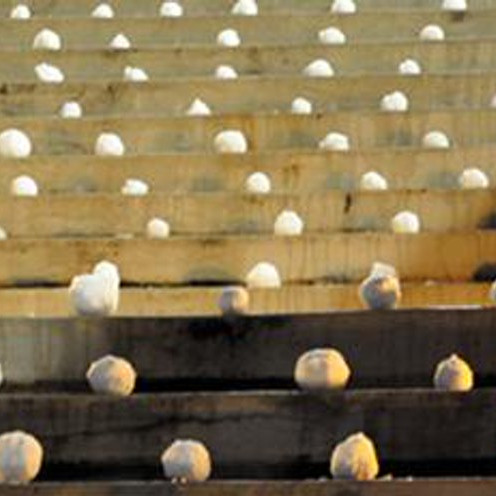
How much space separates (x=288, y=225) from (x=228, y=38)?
1.68 m

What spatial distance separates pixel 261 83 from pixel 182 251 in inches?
51.0

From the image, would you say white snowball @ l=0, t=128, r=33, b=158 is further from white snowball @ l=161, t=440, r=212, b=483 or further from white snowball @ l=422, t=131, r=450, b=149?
white snowball @ l=161, t=440, r=212, b=483

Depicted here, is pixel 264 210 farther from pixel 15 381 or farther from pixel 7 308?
pixel 15 381

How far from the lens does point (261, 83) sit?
20.6 ft

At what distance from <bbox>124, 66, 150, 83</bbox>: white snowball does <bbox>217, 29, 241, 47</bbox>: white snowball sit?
0.38 meters

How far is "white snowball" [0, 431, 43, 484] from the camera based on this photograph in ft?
12.5

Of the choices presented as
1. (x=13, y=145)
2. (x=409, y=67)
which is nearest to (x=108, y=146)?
(x=13, y=145)

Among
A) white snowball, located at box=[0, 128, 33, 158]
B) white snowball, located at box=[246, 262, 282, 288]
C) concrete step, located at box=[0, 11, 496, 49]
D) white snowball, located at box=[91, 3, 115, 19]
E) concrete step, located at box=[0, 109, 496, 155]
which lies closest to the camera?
white snowball, located at box=[246, 262, 282, 288]

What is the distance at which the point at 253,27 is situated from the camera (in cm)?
691

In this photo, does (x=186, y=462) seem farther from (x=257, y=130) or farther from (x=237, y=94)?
(x=237, y=94)

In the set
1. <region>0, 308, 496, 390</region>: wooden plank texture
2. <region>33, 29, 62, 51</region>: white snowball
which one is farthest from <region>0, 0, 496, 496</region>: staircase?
<region>33, 29, 62, 51</region>: white snowball

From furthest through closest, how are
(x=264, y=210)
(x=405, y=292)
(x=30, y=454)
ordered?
(x=264, y=210) → (x=405, y=292) → (x=30, y=454)

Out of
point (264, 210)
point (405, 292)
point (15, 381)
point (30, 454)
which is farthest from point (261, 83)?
point (30, 454)

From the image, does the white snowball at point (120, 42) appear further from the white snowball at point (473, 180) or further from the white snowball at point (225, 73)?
the white snowball at point (473, 180)
